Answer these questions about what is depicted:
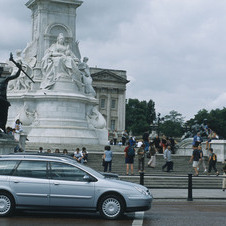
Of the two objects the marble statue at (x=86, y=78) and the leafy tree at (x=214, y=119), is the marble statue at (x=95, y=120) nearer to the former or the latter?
the marble statue at (x=86, y=78)

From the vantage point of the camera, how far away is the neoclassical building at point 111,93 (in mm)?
105375

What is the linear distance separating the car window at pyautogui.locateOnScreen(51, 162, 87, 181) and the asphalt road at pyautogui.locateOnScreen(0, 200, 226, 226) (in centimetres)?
101

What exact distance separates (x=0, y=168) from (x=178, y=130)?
117551mm

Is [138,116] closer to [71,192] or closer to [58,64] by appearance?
[58,64]

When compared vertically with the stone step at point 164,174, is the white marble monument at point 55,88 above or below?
above

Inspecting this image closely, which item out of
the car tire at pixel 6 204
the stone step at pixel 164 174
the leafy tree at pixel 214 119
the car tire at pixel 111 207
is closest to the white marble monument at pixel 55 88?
the stone step at pixel 164 174

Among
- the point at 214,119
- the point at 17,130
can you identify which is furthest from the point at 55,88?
the point at 214,119

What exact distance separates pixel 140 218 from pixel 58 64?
2528 cm

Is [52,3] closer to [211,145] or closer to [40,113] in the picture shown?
[40,113]

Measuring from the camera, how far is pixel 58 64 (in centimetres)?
3778

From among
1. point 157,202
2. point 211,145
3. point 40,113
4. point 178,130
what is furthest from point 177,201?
point 178,130

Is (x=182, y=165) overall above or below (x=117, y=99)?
below

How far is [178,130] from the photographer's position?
12962 cm

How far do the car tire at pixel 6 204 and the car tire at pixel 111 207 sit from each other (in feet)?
7.09
